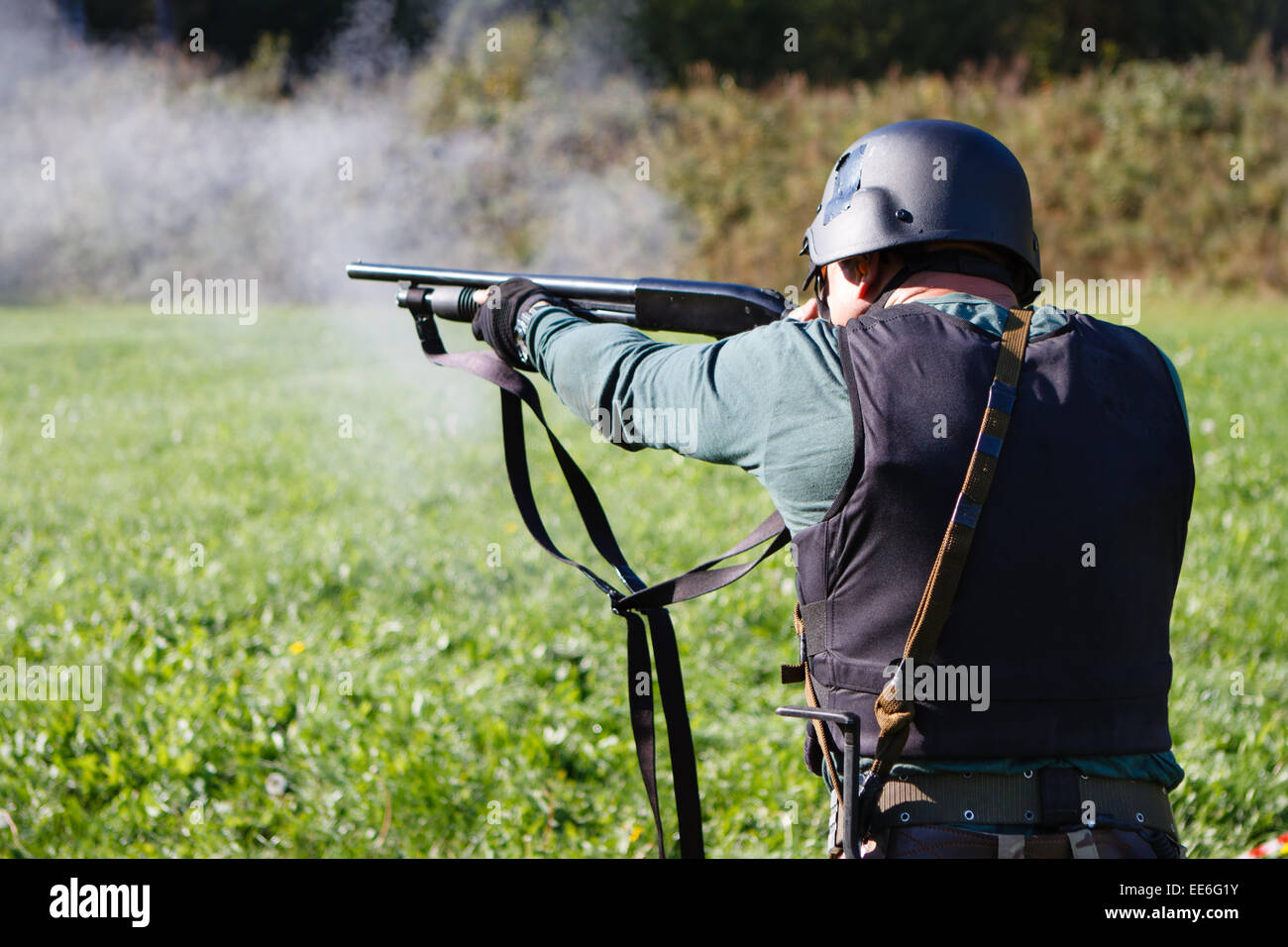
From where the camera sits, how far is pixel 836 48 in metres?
26.0

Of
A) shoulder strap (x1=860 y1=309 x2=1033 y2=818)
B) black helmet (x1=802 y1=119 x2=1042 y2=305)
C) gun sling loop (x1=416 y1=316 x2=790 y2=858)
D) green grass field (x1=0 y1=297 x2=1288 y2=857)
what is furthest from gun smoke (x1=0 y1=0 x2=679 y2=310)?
shoulder strap (x1=860 y1=309 x2=1033 y2=818)

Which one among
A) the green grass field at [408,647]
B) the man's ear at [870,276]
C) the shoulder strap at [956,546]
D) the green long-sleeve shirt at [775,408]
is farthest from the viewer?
the green grass field at [408,647]

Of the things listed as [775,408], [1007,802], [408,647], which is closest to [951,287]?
[775,408]

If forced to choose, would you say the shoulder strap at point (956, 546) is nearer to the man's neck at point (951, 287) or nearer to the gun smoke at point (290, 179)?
the man's neck at point (951, 287)

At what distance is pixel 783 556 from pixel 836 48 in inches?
867

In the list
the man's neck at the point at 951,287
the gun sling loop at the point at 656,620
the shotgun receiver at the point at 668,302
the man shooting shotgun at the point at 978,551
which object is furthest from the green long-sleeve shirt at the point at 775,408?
the shotgun receiver at the point at 668,302

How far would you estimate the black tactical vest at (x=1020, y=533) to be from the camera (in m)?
2.00

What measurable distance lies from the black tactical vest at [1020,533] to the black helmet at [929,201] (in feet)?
1.10

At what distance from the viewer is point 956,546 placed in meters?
1.98

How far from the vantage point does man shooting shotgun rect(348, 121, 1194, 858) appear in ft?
6.59

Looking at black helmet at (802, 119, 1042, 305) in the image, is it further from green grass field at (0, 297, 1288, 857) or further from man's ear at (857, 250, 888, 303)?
green grass field at (0, 297, 1288, 857)

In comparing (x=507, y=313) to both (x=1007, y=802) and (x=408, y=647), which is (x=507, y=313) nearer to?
(x=1007, y=802)

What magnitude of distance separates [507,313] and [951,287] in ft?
3.70

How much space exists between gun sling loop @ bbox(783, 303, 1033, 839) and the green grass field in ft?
5.73
